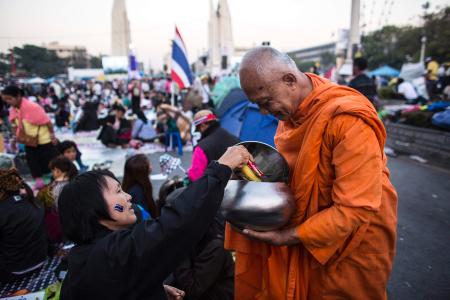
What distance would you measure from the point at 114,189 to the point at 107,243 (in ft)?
1.03

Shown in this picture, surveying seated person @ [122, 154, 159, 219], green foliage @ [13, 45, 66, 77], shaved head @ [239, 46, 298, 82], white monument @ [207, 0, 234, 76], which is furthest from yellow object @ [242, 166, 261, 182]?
green foliage @ [13, 45, 66, 77]

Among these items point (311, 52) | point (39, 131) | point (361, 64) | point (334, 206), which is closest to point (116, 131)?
point (39, 131)

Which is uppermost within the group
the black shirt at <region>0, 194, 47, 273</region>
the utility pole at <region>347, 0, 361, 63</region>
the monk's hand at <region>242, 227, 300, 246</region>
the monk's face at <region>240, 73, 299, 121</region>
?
the utility pole at <region>347, 0, 361, 63</region>

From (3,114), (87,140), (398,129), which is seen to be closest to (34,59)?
(3,114)

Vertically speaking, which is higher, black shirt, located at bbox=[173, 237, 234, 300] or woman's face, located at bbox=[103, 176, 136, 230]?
woman's face, located at bbox=[103, 176, 136, 230]

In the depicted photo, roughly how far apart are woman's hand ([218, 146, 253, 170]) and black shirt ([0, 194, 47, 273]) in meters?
2.60

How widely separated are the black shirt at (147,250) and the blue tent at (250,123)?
4.70 metres

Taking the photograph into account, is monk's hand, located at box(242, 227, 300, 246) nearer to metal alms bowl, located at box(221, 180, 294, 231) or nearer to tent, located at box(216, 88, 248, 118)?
metal alms bowl, located at box(221, 180, 294, 231)

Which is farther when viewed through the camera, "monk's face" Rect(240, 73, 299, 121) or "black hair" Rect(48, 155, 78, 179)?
"black hair" Rect(48, 155, 78, 179)

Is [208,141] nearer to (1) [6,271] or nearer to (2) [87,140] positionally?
(1) [6,271]

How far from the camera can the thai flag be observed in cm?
779

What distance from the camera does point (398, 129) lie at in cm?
788

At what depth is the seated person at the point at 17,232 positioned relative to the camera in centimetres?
302

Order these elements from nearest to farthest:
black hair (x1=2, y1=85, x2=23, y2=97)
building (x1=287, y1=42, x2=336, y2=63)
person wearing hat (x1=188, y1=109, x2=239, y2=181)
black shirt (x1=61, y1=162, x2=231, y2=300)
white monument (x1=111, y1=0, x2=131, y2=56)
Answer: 1. black shirt (x1=61, y1=162, x2=231, y2=300)
2. person wearing hat (x1=188, y1=109, x2=239, y2=181)
3. black hair (x1=2, y1=85, x2=23, y2=97)
4. white monument (x1=111, y1=0, x2=131, y2=56)
5. building (x1=287, y1=42, x2=336, y2=63)
